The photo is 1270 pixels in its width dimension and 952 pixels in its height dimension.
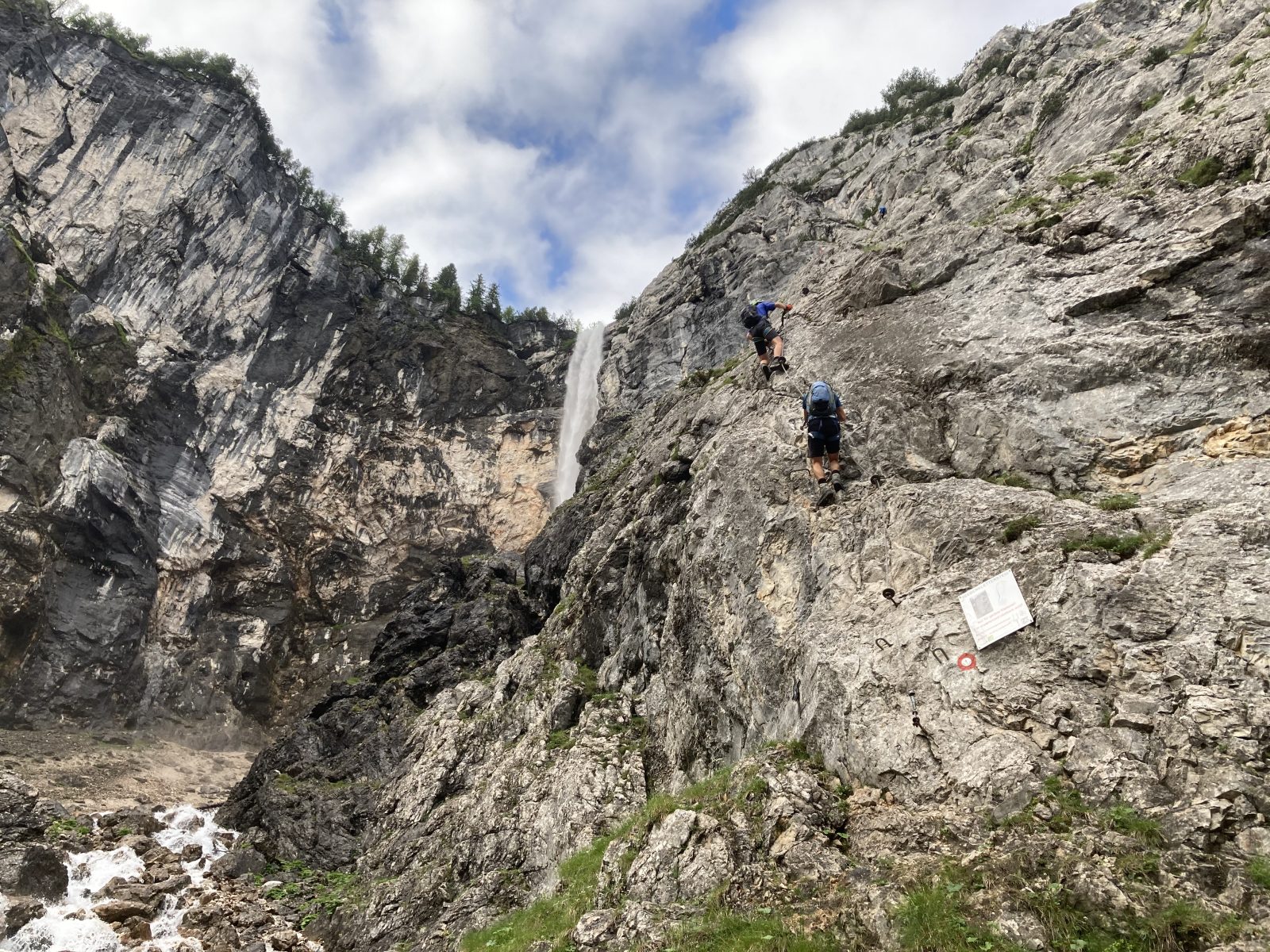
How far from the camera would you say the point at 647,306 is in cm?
5162

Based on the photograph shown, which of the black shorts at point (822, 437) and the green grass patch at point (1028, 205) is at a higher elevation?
the green grass patch at point (1028, 205)

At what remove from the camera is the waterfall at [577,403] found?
165 ft

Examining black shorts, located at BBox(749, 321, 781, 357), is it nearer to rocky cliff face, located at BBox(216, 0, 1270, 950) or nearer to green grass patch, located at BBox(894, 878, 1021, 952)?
rocky cliff face, located at BBox(216, 0, 1270, 950)

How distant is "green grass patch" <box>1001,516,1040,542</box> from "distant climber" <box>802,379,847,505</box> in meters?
3.50

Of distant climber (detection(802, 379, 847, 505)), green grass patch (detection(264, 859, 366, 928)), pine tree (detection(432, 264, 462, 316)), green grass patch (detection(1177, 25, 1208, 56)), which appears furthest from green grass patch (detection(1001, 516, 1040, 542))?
pine tree (detection(432, 264, 462, 316))

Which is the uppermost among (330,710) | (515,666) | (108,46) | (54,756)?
(108,46)

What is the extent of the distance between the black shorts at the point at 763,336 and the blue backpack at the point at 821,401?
5136 mm

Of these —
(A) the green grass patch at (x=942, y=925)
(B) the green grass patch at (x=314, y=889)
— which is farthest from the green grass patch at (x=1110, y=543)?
(B) the green grass patch at (x=314, y=889)

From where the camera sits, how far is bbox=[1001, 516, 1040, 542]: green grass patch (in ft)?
29.9

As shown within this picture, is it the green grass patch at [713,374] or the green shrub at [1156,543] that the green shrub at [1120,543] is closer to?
the green shrub at [1156,543]

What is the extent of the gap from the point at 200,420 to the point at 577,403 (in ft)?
84.7

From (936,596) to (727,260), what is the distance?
1615 inches

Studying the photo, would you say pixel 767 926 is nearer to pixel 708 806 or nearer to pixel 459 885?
pixel 708 806

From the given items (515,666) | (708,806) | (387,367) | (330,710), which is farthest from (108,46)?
(708,806)
